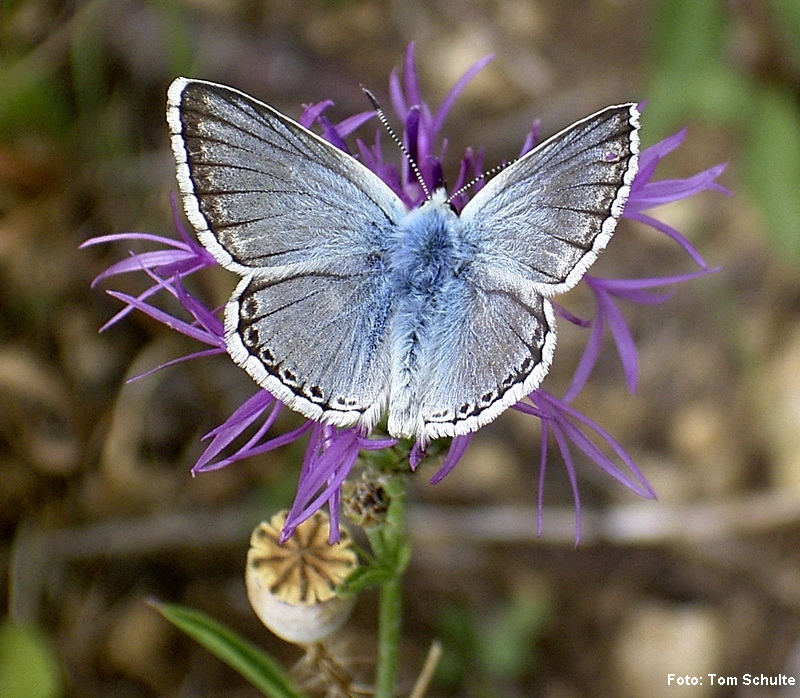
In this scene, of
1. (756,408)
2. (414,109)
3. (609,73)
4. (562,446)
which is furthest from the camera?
(609,73)

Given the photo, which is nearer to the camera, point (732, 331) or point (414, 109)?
point (414, 109)

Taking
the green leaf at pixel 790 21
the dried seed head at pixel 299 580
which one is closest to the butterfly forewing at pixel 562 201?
the dried seed head at pixel 299 580

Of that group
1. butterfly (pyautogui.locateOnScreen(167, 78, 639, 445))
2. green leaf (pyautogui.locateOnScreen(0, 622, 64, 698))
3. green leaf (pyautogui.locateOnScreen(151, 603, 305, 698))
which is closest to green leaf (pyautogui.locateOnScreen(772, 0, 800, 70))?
butterfly (pyautogui.locateOnScreen(167, 78, 639, 445))

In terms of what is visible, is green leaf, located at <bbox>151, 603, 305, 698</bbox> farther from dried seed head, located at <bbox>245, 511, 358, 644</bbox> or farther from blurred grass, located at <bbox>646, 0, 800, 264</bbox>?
blurred grass, located at <bbox>646, 0, 800, 264</bbox>

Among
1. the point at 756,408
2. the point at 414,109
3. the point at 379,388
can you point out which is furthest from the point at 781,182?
the point at 379,388

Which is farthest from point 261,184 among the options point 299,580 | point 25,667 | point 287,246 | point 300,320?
point 25,667

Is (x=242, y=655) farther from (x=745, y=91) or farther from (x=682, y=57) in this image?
(x=745, y=91)

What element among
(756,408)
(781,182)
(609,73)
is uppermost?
(609,73)

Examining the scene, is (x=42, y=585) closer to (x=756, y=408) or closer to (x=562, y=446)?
(x=562, y=446)
